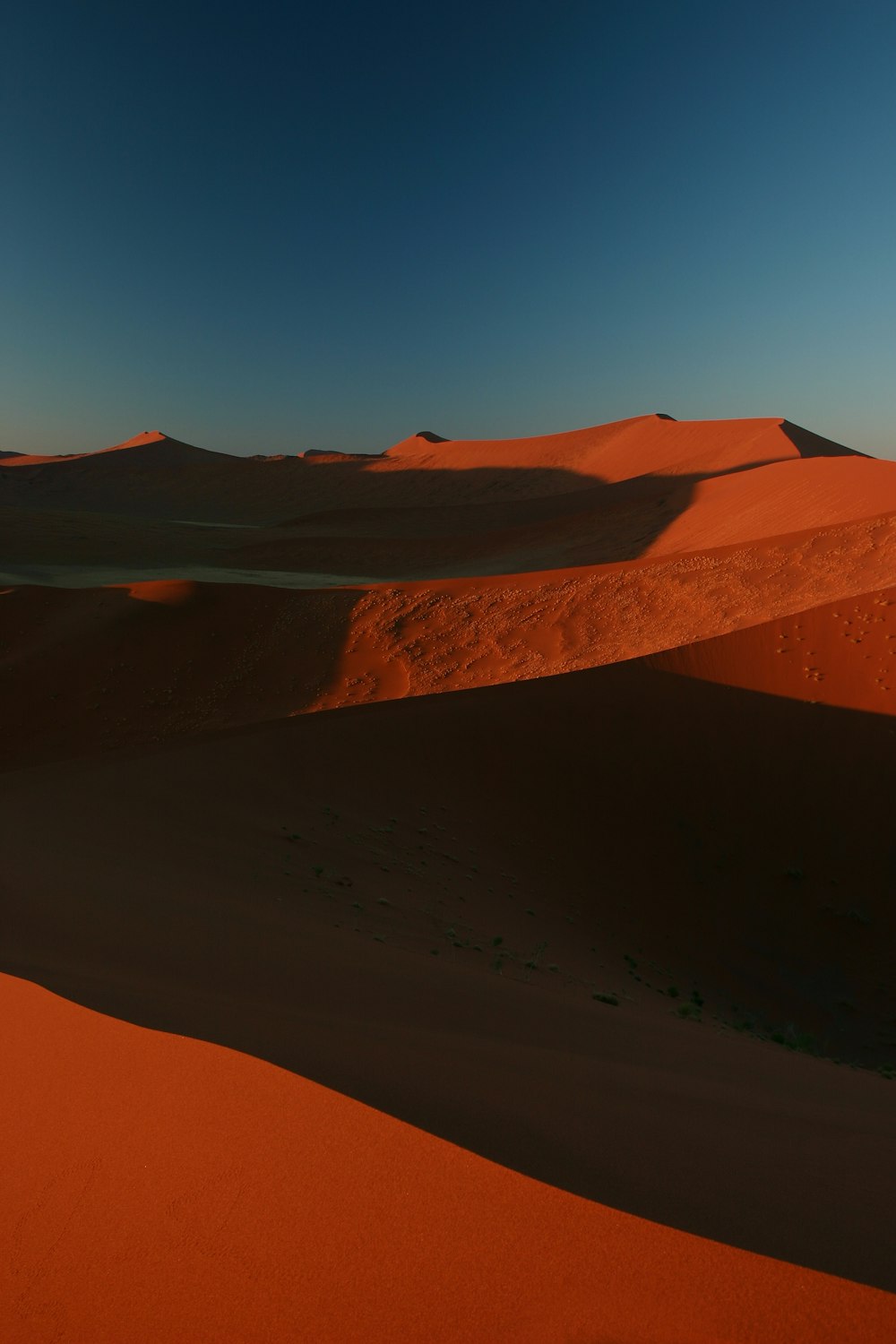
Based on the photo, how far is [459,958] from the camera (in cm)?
493

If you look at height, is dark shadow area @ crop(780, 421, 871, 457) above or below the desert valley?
above

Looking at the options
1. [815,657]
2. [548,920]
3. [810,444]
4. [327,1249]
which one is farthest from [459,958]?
[810,444]

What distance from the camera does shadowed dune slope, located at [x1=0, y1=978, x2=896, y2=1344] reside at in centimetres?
146

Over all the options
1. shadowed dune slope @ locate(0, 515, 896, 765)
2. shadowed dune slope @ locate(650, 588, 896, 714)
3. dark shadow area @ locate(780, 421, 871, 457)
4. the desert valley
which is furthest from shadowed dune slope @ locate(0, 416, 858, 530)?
shadowed dune slope @ locate(650, 588, 896, 714)

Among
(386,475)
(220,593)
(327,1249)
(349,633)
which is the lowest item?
(327,1249)

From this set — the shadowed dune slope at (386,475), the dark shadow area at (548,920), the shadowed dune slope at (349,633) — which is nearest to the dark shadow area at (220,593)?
the shadowed dune slope at (349,633)

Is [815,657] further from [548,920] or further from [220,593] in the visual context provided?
[220,593]

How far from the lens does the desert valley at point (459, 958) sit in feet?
5.24

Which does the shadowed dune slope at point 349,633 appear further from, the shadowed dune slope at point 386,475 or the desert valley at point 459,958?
the shadowed dune slope at point 386,475

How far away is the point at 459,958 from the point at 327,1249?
11.0 ft

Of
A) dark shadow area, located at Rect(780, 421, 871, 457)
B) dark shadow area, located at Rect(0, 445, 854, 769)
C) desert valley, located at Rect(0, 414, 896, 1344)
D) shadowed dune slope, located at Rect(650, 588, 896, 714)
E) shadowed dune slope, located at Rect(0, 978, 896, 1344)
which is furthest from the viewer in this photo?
dark shadow area, located at Rect(780, 421, 871, 457)

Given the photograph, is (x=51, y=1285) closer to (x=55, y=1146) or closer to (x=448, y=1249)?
(x=55, y=1146)

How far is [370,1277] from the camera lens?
5.15ft

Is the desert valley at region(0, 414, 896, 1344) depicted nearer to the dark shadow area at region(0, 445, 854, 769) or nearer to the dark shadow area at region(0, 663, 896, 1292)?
the dark shadow area at region(0, 663, 896, 1292)
